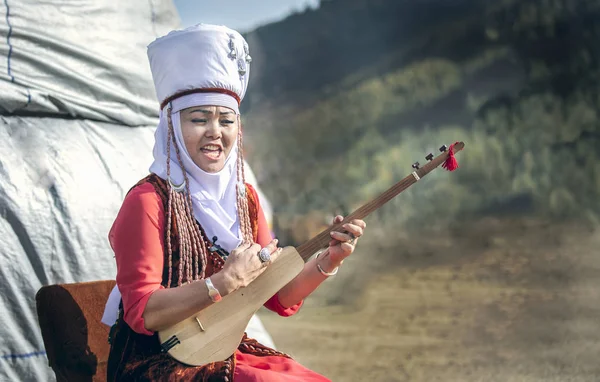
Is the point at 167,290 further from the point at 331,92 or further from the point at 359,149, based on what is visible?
the point at 331,92

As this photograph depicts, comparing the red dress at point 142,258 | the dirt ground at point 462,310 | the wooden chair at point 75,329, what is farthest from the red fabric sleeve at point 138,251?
the dirt ground at point 462,310

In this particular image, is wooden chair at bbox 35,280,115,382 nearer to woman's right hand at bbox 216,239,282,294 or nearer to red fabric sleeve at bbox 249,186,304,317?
red fabric sleeve at bbox 249,186,304,317

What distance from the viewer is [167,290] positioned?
1720 millimetres

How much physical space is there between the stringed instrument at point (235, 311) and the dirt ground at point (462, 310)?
215 cm

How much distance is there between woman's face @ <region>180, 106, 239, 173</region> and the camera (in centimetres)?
192

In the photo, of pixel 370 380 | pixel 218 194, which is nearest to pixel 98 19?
pixel 218 194

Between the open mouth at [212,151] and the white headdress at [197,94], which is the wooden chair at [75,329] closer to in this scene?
the white headdress at [197,94]

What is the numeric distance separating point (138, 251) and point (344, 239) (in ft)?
1.76

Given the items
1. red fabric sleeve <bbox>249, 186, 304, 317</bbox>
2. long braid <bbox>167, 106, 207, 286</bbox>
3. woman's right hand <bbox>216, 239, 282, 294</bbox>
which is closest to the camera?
woman's right hand <bbox>216, 239, 282, 294</bbox>

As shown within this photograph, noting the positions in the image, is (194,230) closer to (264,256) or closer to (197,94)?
(264,256)

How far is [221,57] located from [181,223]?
458mm

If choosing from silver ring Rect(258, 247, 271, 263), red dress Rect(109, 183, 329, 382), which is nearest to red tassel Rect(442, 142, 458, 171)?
silver ring Rect(258, 247, 271, 263)

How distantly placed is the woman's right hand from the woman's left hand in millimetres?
221

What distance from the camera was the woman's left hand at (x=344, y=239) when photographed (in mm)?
1920
